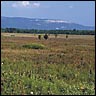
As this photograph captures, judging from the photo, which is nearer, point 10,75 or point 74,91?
point 74,91

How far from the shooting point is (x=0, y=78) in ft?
30.2

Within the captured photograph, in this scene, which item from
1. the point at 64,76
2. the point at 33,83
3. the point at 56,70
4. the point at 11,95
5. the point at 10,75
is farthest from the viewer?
the point at 56,70

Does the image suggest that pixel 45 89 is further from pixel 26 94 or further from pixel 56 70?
pixel 56 70

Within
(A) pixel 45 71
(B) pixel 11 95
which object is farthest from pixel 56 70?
(B) pixel 11 95

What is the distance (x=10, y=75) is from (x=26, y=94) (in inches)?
75.0

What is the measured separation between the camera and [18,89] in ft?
28.2

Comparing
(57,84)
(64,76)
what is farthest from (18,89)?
(64,76)

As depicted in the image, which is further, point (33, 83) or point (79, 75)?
point (79, 75)

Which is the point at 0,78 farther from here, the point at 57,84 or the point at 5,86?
the point at 57,84

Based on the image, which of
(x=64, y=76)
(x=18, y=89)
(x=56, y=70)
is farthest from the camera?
(x=56, y=70)

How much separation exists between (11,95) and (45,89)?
1.10 meters

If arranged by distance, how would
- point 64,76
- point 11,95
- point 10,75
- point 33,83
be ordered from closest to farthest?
point 11,95, point 33,83, point 10,75, point 64,76

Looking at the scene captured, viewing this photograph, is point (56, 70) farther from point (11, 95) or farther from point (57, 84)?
point (11, 95)

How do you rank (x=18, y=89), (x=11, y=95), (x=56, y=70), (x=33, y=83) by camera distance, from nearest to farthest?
(x=11, y=95), (x=18, y=89), (x=33, y=83), (x=56, y=70)
